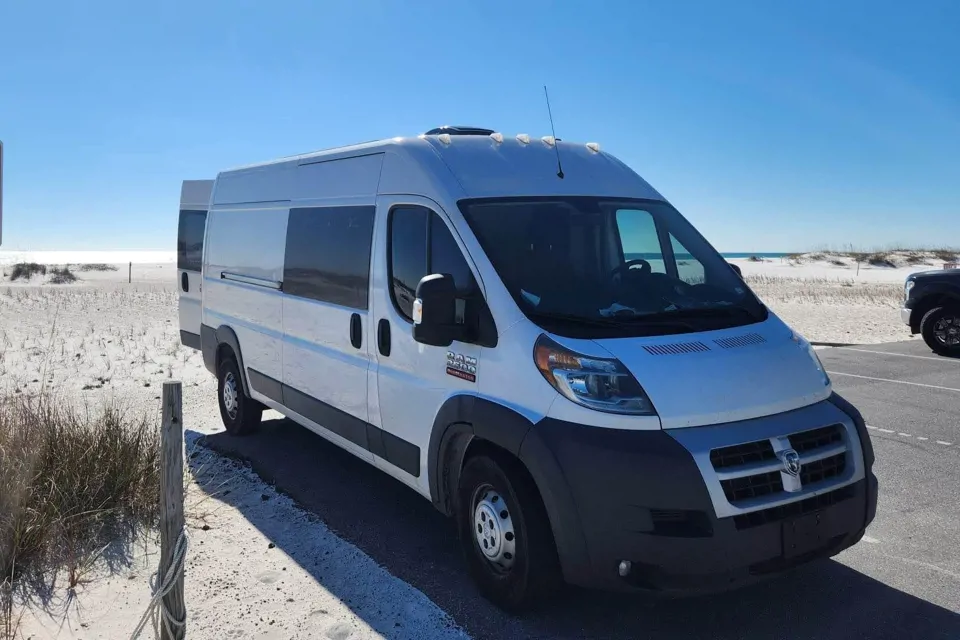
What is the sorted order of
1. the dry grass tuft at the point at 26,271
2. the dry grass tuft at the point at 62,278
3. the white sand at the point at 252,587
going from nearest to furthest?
the white sand at the point at 252,587 < the dry grass tuft at the point at 62,278 < the dry grass tuft at the point at 26,271

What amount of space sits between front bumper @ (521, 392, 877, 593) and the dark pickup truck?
11452 millimetres

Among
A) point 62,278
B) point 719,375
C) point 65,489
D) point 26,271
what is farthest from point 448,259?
point 26,271

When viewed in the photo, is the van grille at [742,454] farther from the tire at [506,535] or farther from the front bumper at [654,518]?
the tire at [506,535]

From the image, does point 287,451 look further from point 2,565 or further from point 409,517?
point 2,565

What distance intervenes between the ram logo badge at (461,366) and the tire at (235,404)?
148 inches

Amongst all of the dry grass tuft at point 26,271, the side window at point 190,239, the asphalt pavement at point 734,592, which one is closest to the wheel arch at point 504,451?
the asphalt pavement at point 734,592

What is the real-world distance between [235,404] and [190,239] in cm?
338

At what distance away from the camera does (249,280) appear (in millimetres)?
7160

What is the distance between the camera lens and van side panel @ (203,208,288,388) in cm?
663

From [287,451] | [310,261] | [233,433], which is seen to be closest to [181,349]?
[233,433]

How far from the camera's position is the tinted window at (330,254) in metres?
5.29

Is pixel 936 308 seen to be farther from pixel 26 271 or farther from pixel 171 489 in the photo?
pixel 26 271

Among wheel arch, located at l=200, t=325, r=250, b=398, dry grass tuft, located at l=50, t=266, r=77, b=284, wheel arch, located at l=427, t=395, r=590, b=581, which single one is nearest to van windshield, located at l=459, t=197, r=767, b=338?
wheel arch, located at l=427, t=395, r=590, b=581

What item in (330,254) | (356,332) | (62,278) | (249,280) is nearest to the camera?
(356,332)
